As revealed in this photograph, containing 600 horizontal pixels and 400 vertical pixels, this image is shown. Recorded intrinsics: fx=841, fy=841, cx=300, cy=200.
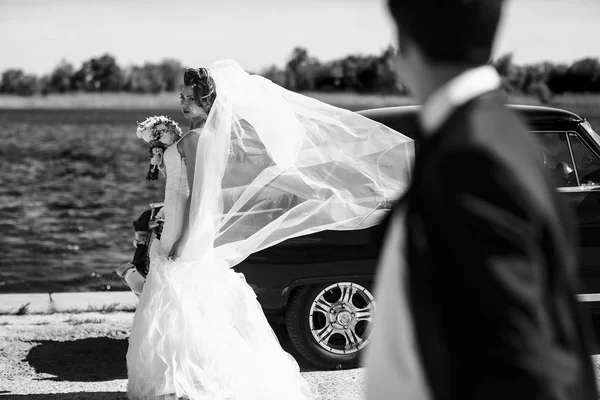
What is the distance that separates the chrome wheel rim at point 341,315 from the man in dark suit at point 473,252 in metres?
4.47

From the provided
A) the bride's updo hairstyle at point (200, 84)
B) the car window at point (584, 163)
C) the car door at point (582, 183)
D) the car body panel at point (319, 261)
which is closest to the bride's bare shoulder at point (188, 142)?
the bride's updo hairstyle at point (200, 84)

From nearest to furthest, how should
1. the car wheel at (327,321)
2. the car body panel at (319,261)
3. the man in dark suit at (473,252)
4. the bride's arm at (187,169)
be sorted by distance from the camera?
the man in dark suit at (473,252), the bride's arm at (187,169), the car body panel at (319,261), the car wheel at (327,321)

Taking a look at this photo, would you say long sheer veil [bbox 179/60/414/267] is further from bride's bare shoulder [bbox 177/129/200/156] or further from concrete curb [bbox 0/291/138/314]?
concrete curb [bbox 0/291/138/314]

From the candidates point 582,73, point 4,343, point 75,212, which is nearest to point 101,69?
point 582,73

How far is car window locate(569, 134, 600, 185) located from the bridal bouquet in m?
3.02

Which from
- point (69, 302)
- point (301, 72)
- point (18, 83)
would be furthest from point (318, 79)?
point (69, 302)

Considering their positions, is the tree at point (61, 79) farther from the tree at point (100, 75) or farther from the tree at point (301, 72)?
the tree at point (301, 72)

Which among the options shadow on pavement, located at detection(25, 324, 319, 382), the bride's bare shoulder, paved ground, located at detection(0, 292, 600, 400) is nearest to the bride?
the bride's bare shoulder

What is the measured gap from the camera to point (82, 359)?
646 cm

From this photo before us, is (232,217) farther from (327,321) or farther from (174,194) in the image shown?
(327,321)

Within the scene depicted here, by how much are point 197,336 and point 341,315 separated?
1.44m

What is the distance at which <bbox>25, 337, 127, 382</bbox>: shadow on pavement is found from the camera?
239 inches

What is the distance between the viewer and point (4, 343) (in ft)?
22.2

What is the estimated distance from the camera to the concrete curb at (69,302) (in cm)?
795
